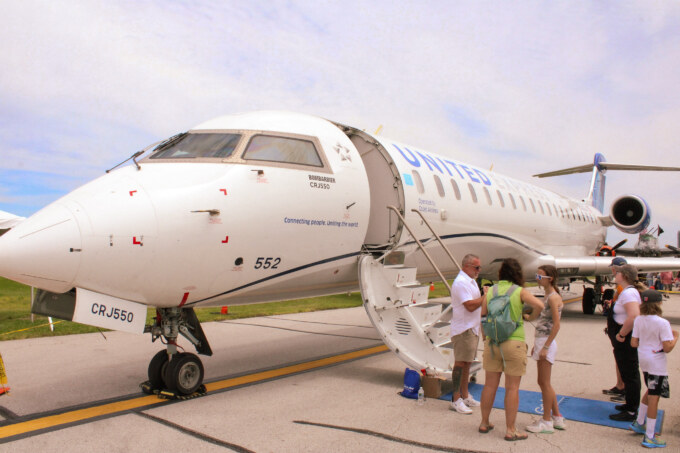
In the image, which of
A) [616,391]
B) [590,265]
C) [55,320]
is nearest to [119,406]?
[616,391]

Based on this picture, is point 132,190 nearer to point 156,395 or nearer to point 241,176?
point 241,176

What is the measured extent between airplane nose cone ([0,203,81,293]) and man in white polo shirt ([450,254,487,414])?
12.1 feet

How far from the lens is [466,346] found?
556cm

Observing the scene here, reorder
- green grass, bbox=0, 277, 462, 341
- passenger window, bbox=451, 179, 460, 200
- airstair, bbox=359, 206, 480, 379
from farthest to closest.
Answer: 1. green grass, bbox=0, 277, 462, 341
2. passenger window, bbox=451, 179, 460, 200
3. airstair, bbox=359, 206, 480, 379

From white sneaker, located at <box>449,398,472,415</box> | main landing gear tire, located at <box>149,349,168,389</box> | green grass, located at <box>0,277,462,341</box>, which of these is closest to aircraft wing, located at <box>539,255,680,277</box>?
green grass, located at <box>0,277,462,341</box>

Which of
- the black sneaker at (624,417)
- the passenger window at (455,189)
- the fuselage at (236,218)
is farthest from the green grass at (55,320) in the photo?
the black sneaker at (624,417)

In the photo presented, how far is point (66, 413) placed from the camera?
5.11 metres

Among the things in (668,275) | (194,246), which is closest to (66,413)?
(194,246)

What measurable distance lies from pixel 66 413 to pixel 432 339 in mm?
4098

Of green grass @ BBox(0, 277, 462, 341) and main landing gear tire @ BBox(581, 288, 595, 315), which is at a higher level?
main landing gear tire @ BBox(581, 288, 595, 315)

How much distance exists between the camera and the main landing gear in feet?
18.1

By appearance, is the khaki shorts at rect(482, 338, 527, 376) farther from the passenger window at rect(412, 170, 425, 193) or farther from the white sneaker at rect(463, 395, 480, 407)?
the passenger window at rect(412, 170, 425, 193)

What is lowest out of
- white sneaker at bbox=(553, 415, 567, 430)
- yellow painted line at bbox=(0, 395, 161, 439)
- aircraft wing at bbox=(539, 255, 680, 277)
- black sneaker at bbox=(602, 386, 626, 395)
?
yellow painted line at bbox=(0, 395, 161, 439)

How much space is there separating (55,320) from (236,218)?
8.87 metres
